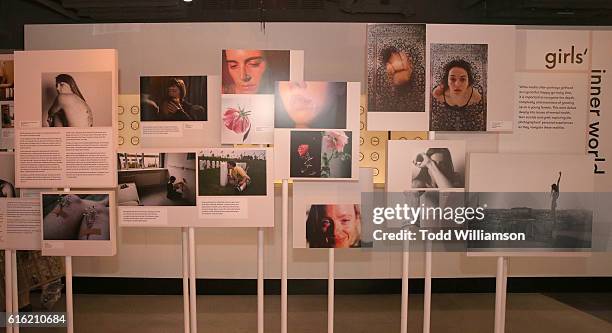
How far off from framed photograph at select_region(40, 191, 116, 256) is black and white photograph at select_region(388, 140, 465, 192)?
6.05 ft

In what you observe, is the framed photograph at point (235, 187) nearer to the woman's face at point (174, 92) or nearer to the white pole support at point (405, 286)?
the woman's face at point (174, 92)

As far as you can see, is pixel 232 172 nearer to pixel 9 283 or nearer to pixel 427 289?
pixel 427 289

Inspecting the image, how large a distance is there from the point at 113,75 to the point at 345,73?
1.51 metres

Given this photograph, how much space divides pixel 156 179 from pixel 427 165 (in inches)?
68.0

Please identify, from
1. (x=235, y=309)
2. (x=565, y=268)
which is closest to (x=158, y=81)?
(x=235, y=309)

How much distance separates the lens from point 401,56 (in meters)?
2.59

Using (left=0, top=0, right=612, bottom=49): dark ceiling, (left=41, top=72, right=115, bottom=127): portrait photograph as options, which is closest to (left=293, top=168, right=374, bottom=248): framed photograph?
(left=0, top=0, right=612, bottom=49): dark ceiling

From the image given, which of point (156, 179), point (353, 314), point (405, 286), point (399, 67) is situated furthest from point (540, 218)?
point (156, 179)

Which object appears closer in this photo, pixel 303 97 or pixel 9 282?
pixel 303 97

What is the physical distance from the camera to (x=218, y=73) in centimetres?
285

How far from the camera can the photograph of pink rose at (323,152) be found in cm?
256

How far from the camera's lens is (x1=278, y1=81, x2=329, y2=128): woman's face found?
255cm

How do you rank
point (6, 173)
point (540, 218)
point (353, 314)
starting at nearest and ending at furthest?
point (540, 218)
point (6, 173)
point (353, 314)

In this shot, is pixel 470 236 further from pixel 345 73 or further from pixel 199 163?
pixel 199 163
